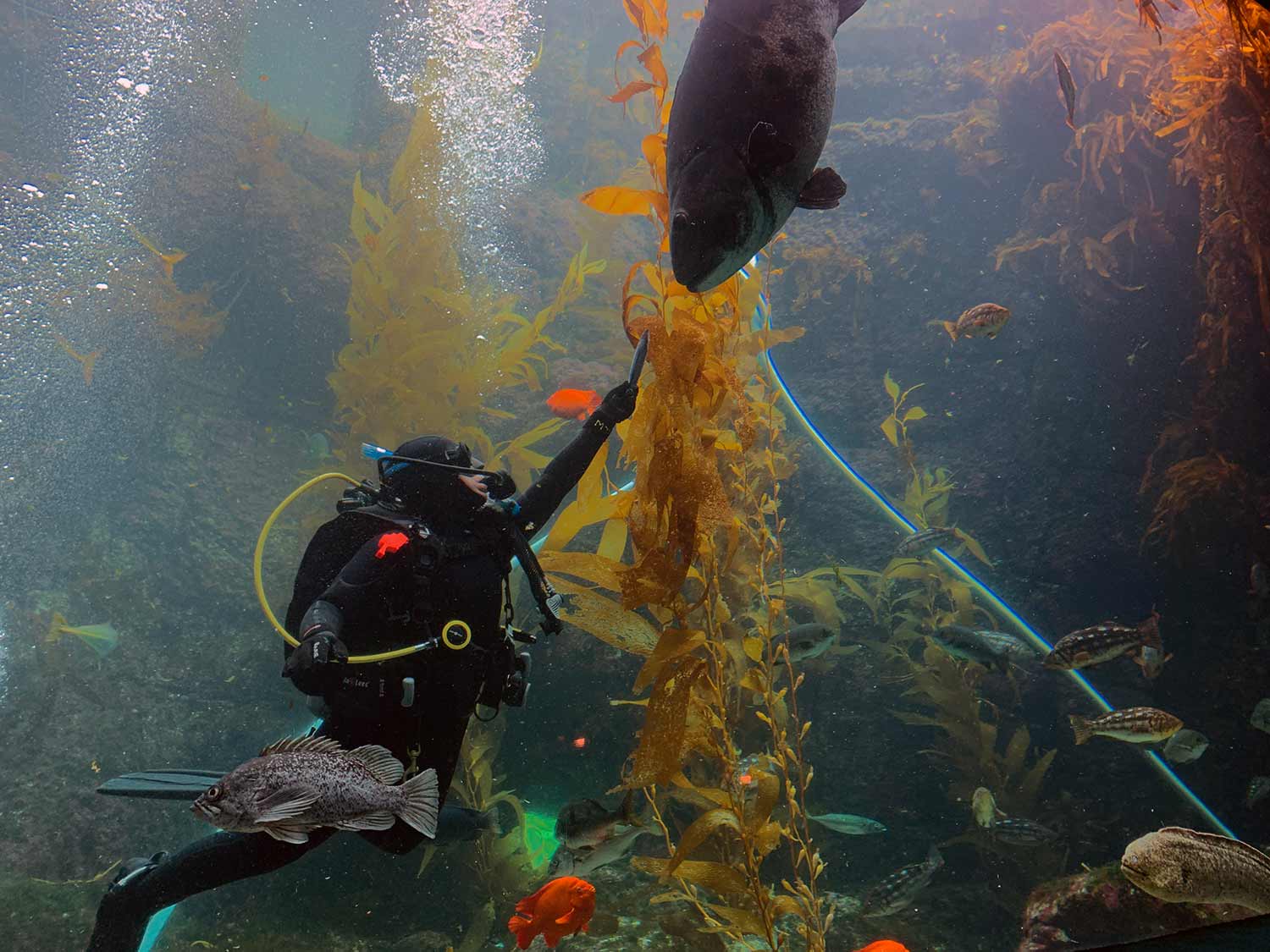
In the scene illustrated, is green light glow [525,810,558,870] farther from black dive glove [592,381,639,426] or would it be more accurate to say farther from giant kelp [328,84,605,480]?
black dive glove [592,381,639,426]

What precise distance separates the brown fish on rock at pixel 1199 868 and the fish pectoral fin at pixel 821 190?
2.40 m

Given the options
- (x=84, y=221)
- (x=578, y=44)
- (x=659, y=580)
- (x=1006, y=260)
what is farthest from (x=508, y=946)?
(x=578, y=44)

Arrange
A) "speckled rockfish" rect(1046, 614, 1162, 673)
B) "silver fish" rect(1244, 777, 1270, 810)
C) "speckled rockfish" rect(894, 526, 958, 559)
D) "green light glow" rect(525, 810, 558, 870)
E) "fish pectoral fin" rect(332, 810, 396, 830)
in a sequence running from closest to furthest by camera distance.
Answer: "fish pectoral fin" rect(332, 810, 396, 830)
"speckled rockfish" rect(1046, 614, 1162, 673)
"silver fish" rect(1244, 777, 1270, 810)
"green light glow" rect(525, 810, 558, 870)
"speckled rockfish" rect(894, 526, 958, 559)

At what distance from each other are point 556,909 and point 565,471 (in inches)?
81.2

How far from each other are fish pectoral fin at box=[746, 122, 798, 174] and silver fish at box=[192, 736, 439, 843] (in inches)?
87.6

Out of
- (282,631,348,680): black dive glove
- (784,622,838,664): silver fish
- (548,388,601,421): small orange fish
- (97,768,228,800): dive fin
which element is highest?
(548,388,601,421): small orange fish

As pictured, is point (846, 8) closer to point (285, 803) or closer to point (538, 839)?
point (285, 803)

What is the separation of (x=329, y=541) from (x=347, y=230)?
10.8 m

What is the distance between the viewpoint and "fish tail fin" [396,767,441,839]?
221cm

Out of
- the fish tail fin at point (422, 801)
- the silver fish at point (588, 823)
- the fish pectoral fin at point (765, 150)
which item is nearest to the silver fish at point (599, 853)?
the silver fish at point (588, 823)

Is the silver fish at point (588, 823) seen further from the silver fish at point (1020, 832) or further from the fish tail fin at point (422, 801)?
the silver fish at point (1020, 832)

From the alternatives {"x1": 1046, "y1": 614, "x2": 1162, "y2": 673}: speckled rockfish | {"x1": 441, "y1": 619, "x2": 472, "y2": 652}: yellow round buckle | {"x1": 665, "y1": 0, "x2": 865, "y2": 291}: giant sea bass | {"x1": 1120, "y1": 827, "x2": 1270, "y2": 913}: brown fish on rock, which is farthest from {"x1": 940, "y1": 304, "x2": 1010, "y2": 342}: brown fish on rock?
{"x1": 665, "y1": 0, "x2": 865, "y2": 291}: giant sea bass

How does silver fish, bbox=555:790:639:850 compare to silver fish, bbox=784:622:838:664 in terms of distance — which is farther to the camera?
silver fish, bbox=784:622:838:664

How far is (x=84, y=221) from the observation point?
13172mm
